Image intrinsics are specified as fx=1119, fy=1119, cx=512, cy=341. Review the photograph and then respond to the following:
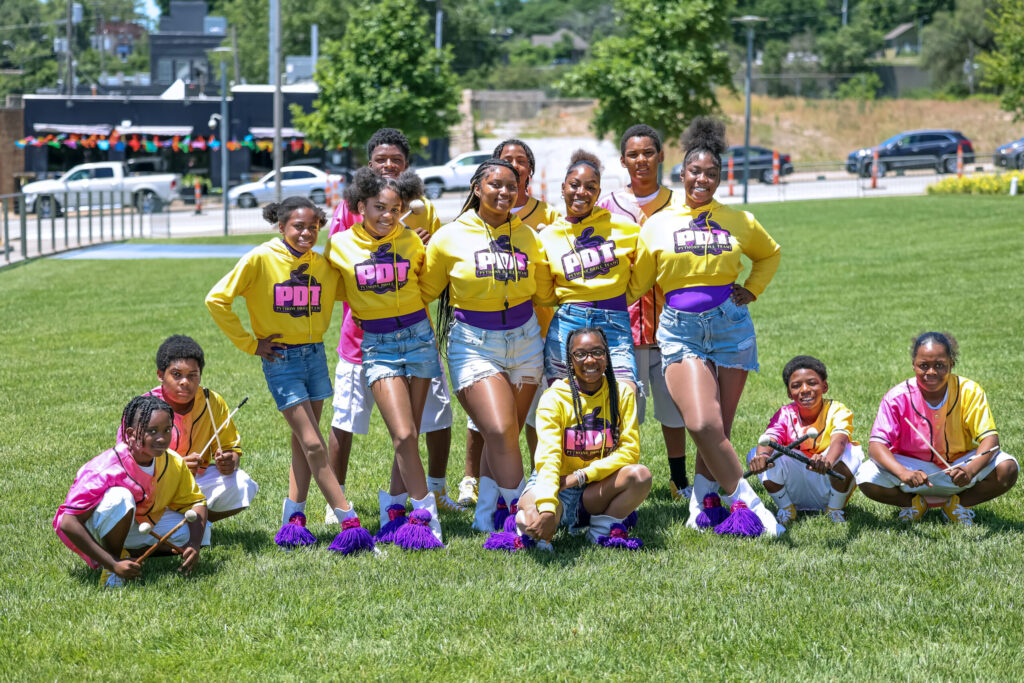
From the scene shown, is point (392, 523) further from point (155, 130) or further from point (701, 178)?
point (155, 130)

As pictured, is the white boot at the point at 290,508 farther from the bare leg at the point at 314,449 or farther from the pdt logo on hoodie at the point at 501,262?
the pdt logo on hoodie at the point at 501,262

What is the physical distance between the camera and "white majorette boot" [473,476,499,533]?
6.18m

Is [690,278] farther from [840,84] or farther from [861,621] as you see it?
[840,84]

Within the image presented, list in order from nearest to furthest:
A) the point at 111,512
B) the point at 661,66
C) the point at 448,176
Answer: the point at 111,512 < the point at 661,66 < the point at 448,176

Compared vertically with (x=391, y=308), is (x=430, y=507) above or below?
below

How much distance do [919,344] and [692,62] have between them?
30.9 metres

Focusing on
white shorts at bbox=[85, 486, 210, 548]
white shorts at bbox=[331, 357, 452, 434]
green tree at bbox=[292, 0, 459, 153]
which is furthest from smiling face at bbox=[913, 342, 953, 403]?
green tree at bbox=[292, 0, 459, 153]

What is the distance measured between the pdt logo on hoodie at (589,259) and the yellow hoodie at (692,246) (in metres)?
0.18

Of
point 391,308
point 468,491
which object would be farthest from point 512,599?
point 468,491

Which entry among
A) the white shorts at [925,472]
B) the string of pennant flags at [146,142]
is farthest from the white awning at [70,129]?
the white shorts at [925,472]

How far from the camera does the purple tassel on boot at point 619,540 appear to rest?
577 centimetres

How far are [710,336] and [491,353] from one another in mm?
1179

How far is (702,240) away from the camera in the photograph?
233 inches

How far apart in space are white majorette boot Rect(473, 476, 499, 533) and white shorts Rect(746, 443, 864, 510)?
4.76ft
